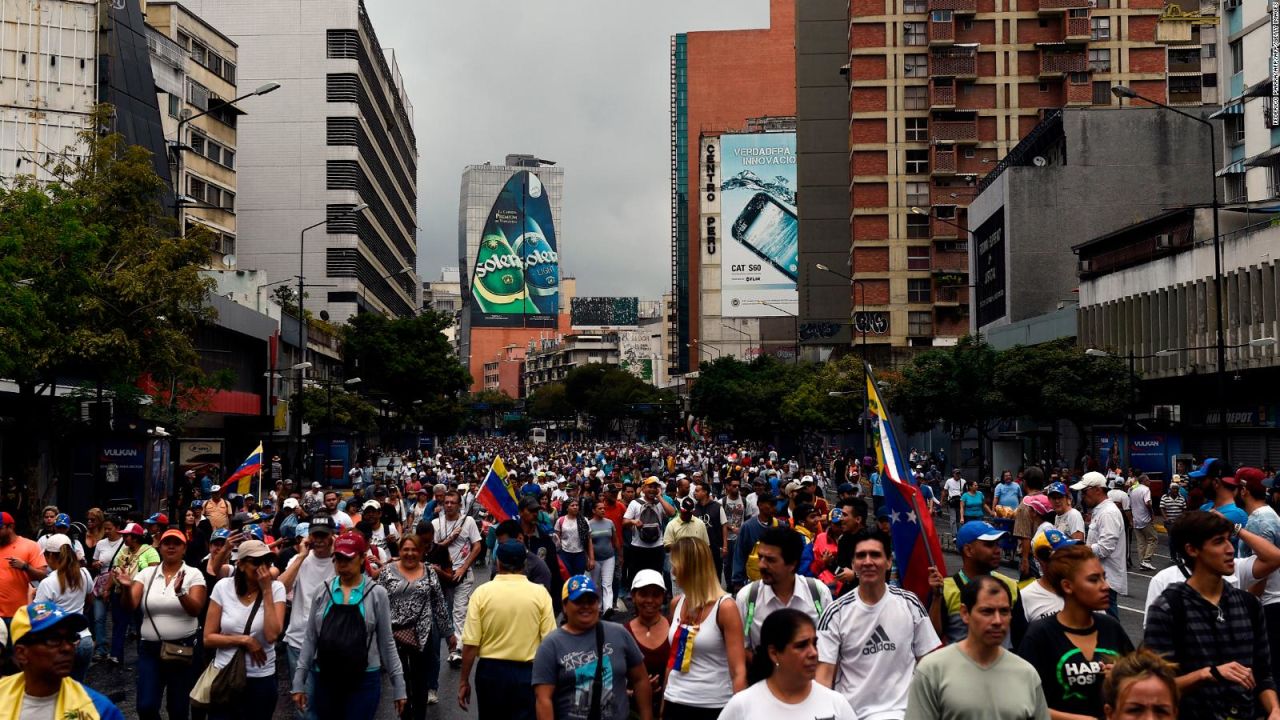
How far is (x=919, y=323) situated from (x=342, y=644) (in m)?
79.8

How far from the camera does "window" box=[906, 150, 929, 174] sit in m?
84.1

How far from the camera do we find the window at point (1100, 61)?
78.7m

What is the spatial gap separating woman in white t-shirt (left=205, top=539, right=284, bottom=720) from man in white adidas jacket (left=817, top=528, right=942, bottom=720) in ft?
11.0

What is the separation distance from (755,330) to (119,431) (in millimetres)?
125446

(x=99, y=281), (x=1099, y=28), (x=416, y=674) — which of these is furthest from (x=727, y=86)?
(x=416, y=674)

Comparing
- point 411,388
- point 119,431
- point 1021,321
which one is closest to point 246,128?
point 411,388

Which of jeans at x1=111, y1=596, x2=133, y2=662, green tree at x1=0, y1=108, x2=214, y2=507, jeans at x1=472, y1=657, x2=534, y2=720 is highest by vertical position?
green tree at x1=0, y1=108, x2=214, y2=507

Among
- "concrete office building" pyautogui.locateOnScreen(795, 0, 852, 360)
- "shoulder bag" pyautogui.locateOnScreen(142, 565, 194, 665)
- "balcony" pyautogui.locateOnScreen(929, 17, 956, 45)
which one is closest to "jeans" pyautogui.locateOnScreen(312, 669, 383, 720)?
"shoulder bag" pyautogui.locateOnScreen(142, 565, 194, 665)

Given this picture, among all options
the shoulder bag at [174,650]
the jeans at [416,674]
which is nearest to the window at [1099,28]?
the jeans at [416,674]

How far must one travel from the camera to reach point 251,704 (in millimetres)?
7961

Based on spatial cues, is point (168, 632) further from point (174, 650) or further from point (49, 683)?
point (49, 683)

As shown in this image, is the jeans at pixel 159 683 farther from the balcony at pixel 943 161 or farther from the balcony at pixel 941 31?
the balcony at pixel 941 31

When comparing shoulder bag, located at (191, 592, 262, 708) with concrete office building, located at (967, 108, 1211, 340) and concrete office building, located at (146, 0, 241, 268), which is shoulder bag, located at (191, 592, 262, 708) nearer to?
concrete office building, located at (146, 0, 241, 268)

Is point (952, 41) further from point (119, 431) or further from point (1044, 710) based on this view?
point (1044, 710)
